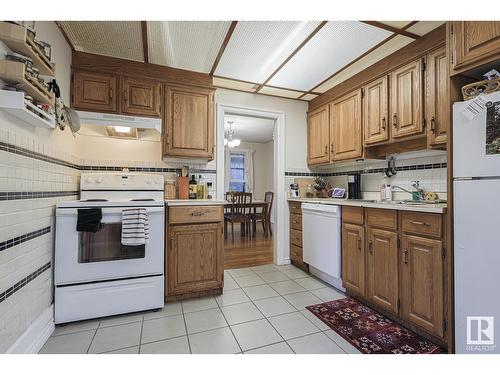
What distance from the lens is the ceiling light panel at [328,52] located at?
1.84 meters

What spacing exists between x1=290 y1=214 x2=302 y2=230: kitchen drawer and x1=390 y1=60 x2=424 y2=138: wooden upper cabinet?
4.53ft

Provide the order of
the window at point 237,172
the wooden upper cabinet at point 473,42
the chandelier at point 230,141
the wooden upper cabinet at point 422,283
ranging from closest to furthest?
the wooden upper cabinet at point 473,42, the wooden upper cabinet at point 422,283, the chandelier at point 230,141, the window at point 237,172

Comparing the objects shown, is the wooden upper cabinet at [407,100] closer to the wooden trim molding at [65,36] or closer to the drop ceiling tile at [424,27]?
the drop ceiling tile at [424,27]

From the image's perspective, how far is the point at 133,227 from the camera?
6.04 ft

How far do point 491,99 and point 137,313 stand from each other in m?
2.73

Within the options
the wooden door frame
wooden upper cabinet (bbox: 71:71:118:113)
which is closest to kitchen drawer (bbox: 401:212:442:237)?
the wooden door frame

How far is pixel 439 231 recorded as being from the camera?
1.48m

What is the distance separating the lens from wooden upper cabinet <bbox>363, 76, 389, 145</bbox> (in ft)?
7.38

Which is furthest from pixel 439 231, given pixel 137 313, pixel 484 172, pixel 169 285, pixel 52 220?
pixel 52 220

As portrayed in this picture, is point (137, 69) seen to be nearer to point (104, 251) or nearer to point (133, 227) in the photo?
point (133, 227)

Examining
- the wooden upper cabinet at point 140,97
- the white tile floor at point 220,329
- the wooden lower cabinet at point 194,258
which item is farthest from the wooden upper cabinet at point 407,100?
the wooden upper cabinet at point 140,97

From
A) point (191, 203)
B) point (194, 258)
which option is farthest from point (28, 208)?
point (194, 258)

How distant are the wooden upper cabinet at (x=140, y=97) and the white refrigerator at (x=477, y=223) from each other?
94.7 inches

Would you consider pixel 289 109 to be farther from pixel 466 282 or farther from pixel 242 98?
pixel 466 282
